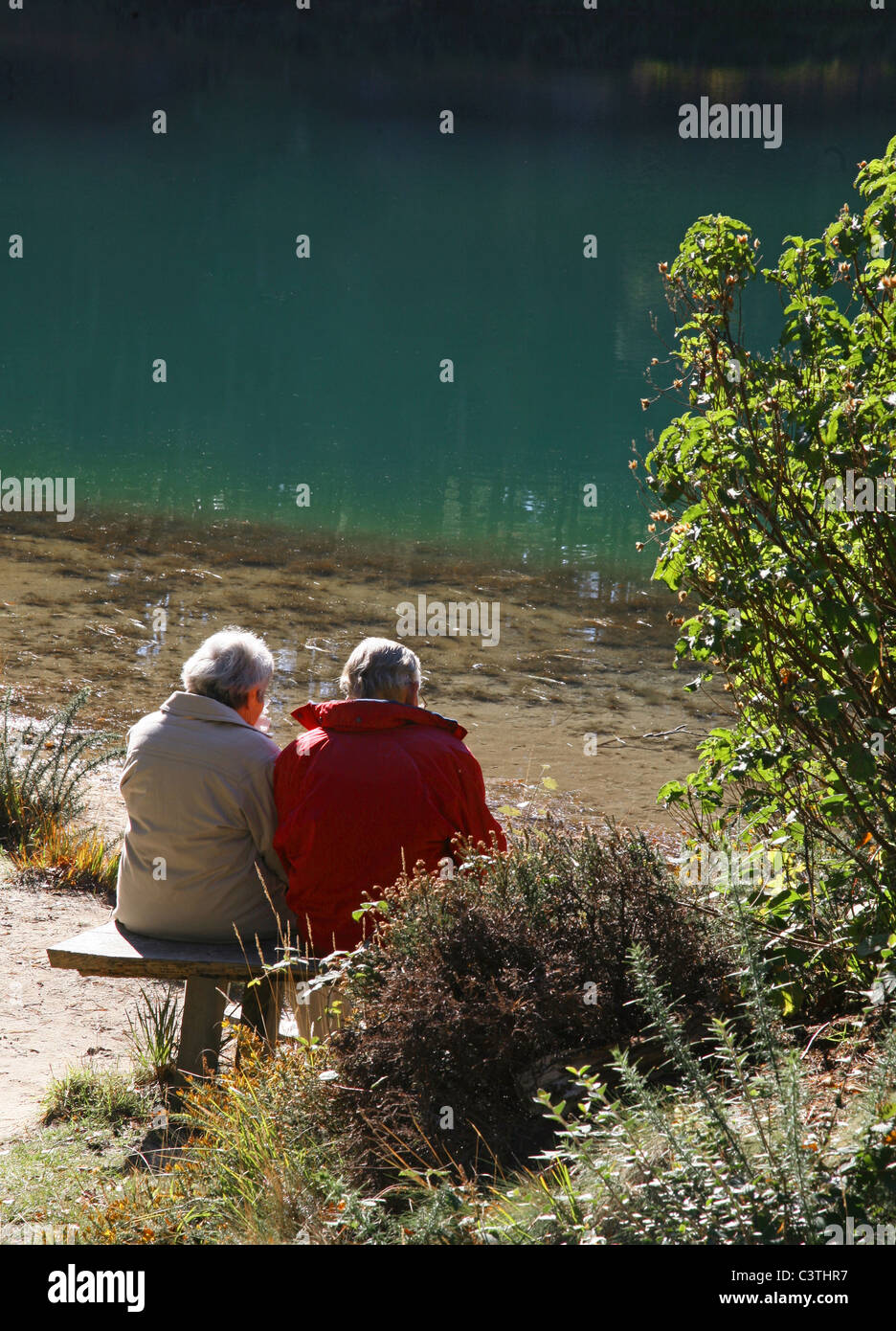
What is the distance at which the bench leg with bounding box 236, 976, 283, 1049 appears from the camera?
144 inches

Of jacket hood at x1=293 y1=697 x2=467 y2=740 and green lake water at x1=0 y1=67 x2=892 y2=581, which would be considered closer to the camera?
jacket hood at x1=293 y1=697 x2=467 y2=740

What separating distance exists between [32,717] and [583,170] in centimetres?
4041

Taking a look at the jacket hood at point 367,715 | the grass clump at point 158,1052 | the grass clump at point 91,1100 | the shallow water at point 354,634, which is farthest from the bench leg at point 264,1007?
the shallow water at point 354,634

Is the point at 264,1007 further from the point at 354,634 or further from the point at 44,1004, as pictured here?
the point at 354,634

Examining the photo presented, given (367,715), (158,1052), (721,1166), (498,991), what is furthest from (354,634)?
(721,1166)

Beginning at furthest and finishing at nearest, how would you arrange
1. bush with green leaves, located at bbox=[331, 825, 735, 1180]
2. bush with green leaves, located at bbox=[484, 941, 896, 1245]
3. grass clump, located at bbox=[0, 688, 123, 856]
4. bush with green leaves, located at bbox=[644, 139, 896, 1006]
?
grass clump, located at bbox=[0, 688, 123, 856] → bush with green leaves, located at bbox=[644, 139, 896, 1006] → bush with green leaves, located at bbox=[331, 825, 735, 1180] → bush with green leaves, located at bbox=[484, 941, 896, 1245]

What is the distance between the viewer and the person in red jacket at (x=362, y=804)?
12.3 ft

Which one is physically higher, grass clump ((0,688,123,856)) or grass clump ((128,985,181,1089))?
grass clump ((0,688,123,856))

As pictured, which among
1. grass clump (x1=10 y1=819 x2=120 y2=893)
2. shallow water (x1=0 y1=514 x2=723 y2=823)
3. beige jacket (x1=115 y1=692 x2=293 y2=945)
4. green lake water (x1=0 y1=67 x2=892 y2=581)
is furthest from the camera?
green lake water (x1=0 y1=67 x2=892 y2=581)

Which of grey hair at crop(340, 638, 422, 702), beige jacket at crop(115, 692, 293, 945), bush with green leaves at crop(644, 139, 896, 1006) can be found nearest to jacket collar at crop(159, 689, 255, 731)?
beige jacket at crop(115, 692, 293, 945)

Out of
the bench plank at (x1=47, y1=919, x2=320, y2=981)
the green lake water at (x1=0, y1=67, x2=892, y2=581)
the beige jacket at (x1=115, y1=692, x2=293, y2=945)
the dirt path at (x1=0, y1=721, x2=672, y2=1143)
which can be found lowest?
the dirt path at (x1=0, y1=721, x2=672, y2=1143)

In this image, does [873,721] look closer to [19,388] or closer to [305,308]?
[19,388]

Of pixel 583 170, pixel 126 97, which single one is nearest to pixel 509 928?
pixel 583 170

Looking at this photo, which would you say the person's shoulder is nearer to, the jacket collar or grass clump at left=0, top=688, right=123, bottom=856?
the jacket collar
